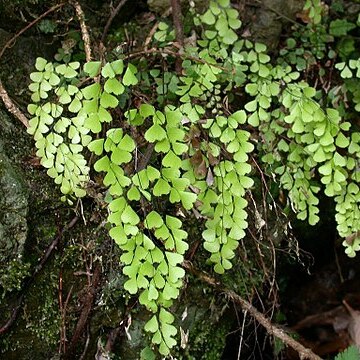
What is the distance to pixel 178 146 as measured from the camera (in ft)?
5.31

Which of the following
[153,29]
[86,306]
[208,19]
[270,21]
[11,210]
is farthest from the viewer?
[270,21]

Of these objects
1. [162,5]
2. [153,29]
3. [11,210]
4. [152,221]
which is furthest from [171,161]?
[162,5]

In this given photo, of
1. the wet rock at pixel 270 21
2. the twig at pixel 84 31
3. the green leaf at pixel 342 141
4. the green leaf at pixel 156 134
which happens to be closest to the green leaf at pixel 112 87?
the green leaf at pixel 156 134

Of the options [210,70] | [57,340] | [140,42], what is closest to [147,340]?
[57,340]

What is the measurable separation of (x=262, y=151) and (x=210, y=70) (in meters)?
0.45

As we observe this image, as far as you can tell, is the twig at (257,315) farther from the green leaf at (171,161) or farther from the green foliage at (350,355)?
the green leaf at (171,161)

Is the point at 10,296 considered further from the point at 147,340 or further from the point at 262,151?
the point at 262,151

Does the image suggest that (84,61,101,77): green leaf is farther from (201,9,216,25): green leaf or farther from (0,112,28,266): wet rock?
(201,9,216,25): green leaf

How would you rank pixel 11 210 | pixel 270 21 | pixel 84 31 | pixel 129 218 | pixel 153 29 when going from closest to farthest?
pixel 129 218 < pixel 11 210 < pixel 84 31 < pixel 153 29 < pixel 270 21

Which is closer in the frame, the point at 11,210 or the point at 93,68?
the point at 93,68

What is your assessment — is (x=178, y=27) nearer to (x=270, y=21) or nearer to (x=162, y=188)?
(x=270, y=21)

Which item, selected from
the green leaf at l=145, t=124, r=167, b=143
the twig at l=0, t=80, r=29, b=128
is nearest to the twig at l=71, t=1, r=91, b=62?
the twig at l=0, t=80, r=29, b=128

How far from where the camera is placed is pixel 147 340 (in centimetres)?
210

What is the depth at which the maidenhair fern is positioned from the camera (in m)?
1.59
